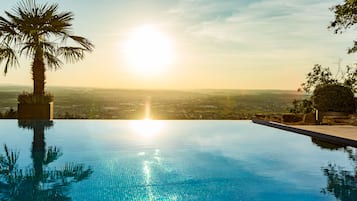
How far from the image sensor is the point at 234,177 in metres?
6.95

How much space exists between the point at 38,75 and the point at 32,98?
3.27ft

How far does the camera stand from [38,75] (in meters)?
15.6

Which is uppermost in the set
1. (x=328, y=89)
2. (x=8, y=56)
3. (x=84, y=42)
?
(x=84, y=42)

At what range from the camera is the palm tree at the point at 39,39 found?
14.8 m

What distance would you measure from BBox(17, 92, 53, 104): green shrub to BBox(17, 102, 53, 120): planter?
0.14 meters

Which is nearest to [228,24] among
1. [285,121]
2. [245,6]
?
[245,6]

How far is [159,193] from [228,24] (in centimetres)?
1304

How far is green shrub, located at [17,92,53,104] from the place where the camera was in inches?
607

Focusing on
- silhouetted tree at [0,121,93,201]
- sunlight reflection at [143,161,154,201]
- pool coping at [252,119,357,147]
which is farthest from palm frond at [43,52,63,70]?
pool coping at [252,119,357,147]

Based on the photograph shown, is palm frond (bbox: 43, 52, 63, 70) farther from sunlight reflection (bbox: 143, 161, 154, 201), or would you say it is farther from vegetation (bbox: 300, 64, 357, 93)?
vegetation (bbox: 300, 64, 357, 93)

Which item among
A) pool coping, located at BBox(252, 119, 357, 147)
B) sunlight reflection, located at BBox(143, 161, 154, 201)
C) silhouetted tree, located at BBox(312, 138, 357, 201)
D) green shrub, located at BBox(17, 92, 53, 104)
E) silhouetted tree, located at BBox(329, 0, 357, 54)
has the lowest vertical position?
sunlight reflection, located at BBox(143, 161, 154, 201)

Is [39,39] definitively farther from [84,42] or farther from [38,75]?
[84,42]

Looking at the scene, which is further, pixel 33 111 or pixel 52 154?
pixel 33 111

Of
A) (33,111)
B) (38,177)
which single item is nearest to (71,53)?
(33,111)
